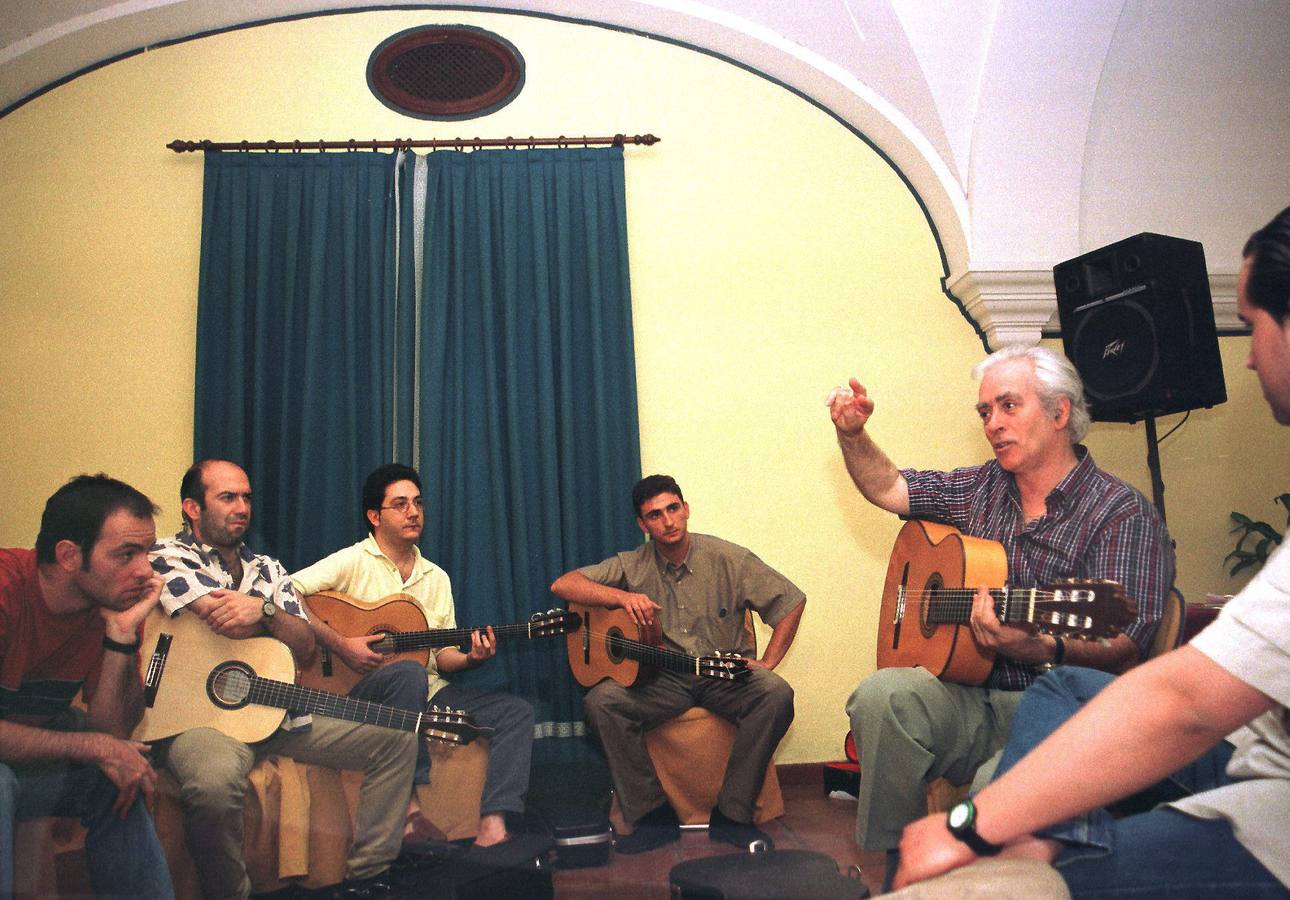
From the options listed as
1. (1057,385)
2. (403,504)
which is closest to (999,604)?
(1057,385)

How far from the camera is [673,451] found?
4234 millimetres

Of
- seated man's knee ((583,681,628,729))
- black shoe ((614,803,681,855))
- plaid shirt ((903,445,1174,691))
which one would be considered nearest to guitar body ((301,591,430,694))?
seated man's knee ((583,681,628,729))

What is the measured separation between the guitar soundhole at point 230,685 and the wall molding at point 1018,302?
10.5 ft

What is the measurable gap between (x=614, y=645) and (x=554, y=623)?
9.2 inches

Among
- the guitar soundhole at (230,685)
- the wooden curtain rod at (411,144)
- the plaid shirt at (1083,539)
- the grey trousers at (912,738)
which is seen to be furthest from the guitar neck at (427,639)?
the wooden curtain rod at (411,144)

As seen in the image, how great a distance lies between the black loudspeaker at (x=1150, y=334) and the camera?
3311 mm

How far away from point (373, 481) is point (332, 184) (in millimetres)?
1370

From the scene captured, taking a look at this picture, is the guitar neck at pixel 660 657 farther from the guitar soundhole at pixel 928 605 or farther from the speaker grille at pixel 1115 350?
the speaker grille at pixel 1115 350

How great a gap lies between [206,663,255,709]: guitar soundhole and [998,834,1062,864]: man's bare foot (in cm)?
214

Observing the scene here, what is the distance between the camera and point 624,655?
3.53 m

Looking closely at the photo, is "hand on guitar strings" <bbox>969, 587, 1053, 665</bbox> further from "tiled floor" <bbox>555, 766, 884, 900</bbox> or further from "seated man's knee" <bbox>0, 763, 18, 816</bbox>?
"seated man's knee" <bbox>0, 763, 18, 816</bbox>

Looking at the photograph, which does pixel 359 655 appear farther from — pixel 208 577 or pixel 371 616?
pixel 208 577

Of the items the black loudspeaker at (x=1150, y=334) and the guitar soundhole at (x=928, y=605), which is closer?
the guitar soundhole at (x=928, y=605)

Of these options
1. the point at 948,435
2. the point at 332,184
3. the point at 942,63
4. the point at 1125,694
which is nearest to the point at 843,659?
the point at 948,435
